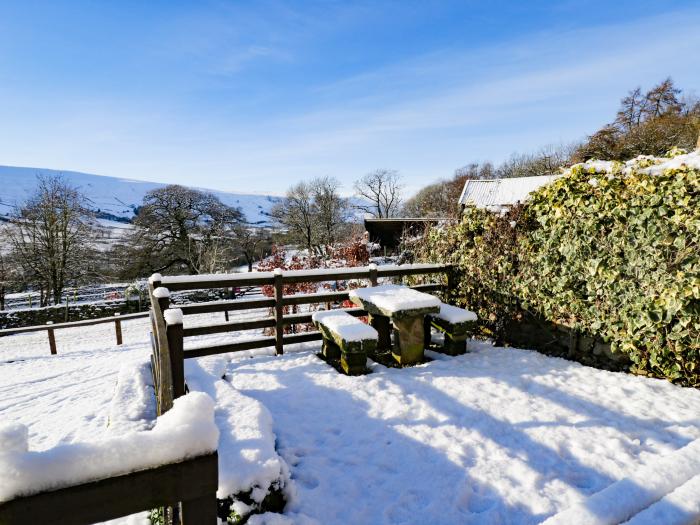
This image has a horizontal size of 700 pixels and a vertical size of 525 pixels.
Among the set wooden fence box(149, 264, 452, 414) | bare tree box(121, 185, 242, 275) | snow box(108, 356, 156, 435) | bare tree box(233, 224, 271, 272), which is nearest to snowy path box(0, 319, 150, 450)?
snow box(108, 356, 156, 435)

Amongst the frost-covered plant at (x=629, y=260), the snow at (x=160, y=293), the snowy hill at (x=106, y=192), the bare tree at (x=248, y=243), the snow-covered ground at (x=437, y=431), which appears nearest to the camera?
the snow-covered ground at (x=437, y=431)

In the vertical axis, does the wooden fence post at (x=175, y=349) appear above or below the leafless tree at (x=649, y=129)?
below

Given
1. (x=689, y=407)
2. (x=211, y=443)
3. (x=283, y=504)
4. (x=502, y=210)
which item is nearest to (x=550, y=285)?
(x=502, y=210)

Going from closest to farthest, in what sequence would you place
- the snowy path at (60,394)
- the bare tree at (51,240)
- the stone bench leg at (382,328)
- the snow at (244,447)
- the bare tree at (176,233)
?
the snow at (244,447) < the snowy path at (60,394) < the stone bench leg at (382,328) < the bare tree at (51,240) < the bare tree at (176,233)

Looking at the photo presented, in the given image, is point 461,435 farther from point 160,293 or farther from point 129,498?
point 160,293

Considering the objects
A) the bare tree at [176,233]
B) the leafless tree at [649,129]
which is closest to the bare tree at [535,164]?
the leafless tree at [649,129]

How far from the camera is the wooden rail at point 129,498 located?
0.91m

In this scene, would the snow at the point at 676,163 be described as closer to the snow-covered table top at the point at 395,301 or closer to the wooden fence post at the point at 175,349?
the snow-covered table top at the point at 395,301

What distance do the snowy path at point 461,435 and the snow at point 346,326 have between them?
0.51 metres

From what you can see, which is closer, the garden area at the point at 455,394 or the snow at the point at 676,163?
the garden area at the point at 455,394

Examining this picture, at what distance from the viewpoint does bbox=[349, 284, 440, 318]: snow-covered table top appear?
484 cm

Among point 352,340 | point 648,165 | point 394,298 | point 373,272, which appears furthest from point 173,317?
point 648,165

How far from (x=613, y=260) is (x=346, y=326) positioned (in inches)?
133

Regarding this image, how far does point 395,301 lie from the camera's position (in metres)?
4.97
